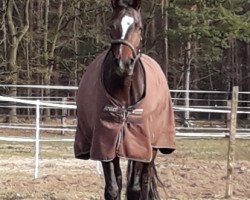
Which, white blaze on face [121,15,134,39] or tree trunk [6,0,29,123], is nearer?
white blaze on face [121,15,134,39]

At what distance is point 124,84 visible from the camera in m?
4.40

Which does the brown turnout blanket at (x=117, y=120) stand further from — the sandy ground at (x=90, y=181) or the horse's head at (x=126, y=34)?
the sandy ground at (x=90, y=181)

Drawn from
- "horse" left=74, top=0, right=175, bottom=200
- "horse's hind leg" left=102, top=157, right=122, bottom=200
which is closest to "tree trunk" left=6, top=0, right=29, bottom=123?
"horse" left=74, top=0, right=175, bottom=200

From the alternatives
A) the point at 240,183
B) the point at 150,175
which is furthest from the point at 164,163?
the point at 150,175

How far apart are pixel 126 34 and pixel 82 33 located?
1998 centimetres

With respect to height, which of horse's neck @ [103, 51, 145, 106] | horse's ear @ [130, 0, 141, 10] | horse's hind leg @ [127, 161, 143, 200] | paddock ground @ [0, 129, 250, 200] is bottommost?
paddock ground @ [0, 129, 250, 200]

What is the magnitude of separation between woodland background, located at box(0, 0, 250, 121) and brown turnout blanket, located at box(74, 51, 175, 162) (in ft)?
50.2

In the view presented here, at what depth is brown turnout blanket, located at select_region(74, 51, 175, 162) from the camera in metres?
4.56

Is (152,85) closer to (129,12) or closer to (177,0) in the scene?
(129,12)

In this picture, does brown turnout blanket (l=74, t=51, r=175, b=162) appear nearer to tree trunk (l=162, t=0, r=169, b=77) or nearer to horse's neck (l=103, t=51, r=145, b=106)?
horse's neck (l=103, t=51, r=145, b=106)

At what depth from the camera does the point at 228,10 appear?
20734 mm

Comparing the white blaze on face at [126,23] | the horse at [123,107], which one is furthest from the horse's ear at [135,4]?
the white blaze on face at [126,23]

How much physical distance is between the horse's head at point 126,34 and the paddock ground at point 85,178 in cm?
304

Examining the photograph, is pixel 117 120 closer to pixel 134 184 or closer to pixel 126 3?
pixel 134 184
